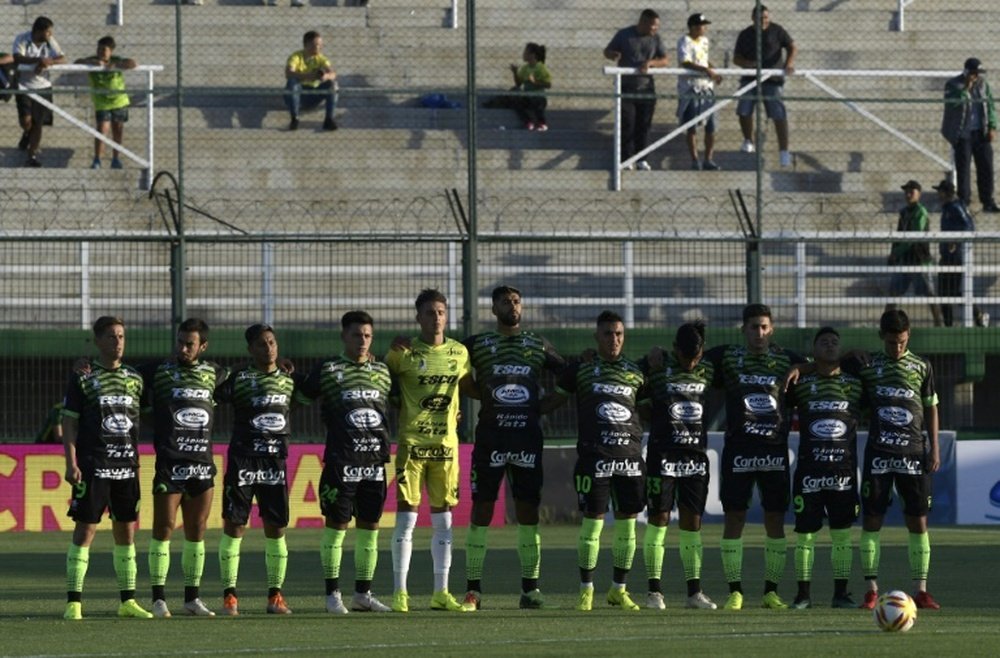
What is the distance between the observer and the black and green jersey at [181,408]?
13.0 meters

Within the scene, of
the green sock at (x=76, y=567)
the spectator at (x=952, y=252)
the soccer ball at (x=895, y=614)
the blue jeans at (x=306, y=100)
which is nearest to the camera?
the soccer ball at (x=895, y=614)

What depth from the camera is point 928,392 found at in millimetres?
13609

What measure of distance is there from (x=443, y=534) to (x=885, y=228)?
541 inches

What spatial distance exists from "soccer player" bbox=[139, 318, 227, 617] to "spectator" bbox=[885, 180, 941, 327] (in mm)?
11142

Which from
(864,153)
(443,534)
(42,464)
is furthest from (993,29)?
(443,534)

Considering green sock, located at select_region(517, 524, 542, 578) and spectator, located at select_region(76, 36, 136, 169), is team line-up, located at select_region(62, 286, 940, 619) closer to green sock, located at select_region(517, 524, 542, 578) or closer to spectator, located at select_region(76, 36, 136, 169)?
green sock, located at select_region(517, 524, 542, 578)

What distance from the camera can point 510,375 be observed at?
13.5 m

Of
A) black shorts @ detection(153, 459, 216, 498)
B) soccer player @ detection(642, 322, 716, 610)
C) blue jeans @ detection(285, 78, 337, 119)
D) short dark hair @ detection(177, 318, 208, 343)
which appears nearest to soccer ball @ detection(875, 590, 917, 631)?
soccer player @ detection(642, 322, 716, 610)

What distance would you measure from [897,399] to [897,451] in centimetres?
36

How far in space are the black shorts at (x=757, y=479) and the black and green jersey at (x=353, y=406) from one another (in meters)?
2.35

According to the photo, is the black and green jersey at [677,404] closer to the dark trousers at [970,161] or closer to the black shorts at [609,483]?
the black shorts at [609,483]

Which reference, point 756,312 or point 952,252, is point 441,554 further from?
point 952,252

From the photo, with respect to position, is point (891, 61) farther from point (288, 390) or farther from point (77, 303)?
point (288, 390)

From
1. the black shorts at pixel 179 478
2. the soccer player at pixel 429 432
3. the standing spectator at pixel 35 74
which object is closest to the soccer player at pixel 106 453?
the black shorts at pixel 179 478
